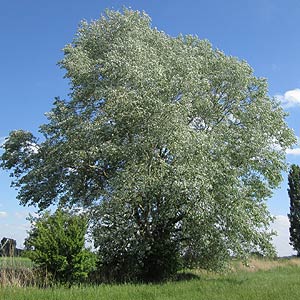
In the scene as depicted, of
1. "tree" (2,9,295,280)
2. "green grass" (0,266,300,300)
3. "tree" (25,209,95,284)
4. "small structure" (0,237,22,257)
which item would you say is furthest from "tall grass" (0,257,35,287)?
"tree" (2,9,295,280)

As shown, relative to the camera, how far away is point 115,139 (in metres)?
Result: 21.6

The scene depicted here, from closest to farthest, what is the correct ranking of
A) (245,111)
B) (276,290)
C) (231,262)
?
1. (276,290)
2. (231,262)
3. (245,111)

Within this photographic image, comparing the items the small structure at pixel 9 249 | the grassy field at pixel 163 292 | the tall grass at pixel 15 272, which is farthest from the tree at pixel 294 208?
the tall grass at pixel 15 272

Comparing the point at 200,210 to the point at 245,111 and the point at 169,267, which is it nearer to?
the point at 169,267

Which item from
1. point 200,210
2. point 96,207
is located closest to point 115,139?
point 96,207

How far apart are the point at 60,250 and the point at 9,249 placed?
2.29m

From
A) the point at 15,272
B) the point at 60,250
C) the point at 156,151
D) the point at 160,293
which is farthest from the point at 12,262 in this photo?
the point at 156,151

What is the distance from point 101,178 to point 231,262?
8.18 meters

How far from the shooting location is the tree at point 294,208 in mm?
51719

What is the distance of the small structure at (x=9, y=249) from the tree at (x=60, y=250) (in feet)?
1.92

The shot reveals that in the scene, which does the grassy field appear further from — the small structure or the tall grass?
the small structure

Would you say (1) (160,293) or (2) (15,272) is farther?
(2) (15,272)

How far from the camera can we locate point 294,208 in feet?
173

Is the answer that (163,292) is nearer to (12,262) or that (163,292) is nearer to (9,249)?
(12,262)
